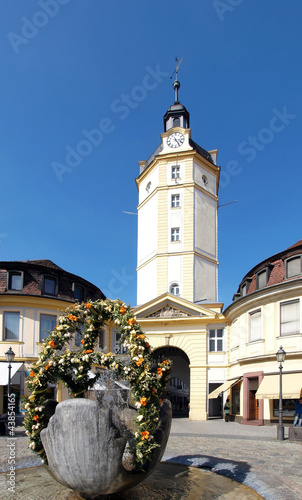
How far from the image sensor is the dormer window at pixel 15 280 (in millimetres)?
28453

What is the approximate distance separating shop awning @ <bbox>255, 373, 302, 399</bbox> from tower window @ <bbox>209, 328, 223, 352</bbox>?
6968mm

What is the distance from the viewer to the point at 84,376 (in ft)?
30.7

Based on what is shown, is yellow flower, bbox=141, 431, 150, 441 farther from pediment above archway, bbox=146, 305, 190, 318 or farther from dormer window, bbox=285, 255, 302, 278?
pediment above archway, bbox=146, 305, 190, 318

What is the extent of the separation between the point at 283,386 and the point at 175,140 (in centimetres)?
2521

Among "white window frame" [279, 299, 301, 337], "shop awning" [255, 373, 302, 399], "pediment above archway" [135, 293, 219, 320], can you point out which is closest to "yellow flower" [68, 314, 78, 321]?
"shop awning" [255, 373, 302, 399]

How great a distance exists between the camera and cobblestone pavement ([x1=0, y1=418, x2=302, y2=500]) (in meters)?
9.37

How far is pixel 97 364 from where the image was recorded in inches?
358

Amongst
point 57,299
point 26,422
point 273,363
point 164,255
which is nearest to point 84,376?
point 26,422

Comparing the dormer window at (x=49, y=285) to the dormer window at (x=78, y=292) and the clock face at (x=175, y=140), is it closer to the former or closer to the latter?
the dormer window at (x=78, y=292)

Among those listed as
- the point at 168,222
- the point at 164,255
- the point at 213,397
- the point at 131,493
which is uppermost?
the point at 168,222

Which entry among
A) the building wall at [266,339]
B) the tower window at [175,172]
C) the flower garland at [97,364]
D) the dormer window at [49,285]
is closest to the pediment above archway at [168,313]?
the building wall at [266,339]

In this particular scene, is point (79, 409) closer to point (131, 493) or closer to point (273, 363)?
point (131, 493)

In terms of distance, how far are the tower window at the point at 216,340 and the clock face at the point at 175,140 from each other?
58.0 feet

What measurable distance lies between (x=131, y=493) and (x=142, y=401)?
2348 mm
